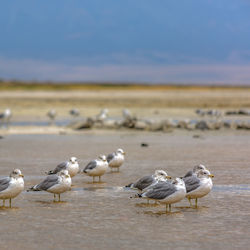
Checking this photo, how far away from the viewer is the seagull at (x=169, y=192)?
1138 centimetres

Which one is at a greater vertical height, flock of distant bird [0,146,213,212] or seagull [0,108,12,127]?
seagull [0,108,12,127]

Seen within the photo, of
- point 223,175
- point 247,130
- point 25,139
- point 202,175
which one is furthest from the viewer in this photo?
point 247,130

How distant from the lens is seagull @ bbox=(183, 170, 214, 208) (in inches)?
472

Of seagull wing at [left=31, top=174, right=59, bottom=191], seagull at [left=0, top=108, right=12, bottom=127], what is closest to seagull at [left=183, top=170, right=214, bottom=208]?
seagull wing at [left=31, top=174, right=59, bottom=191]

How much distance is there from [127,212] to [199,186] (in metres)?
1.49

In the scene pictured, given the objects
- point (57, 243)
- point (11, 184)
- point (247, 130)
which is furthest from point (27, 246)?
point (247, 130)

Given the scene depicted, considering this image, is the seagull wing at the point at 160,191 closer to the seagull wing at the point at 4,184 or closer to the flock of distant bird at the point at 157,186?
the flock of distant bird at the point at 157,186

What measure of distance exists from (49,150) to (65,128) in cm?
967

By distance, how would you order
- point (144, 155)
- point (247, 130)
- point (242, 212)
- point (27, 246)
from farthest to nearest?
point (247, 130), point (144, 155), point (242, 212), point (27, 246)

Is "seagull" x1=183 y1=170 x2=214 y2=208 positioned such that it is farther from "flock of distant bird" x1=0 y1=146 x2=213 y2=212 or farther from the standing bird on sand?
the standing bird on sand

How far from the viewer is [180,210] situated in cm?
1184

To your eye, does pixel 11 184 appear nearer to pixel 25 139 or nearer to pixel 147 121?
pixel 25 139

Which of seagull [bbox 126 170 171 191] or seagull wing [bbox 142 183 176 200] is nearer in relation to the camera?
seagull wing [bbox 142 183 176 200]

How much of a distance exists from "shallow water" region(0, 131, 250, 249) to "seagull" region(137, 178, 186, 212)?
0.26 m
